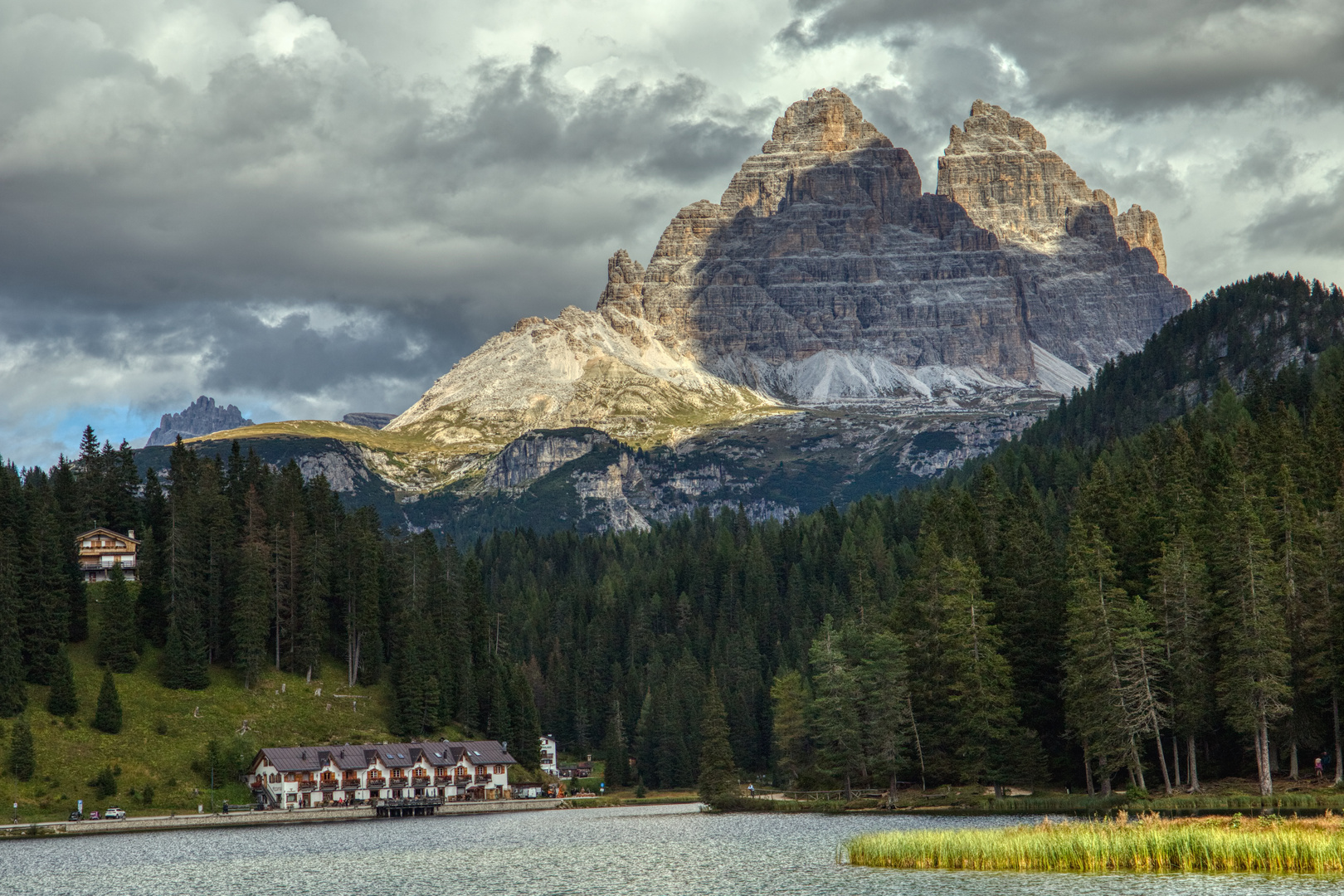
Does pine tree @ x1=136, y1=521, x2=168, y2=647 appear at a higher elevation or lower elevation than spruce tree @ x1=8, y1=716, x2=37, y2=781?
higher

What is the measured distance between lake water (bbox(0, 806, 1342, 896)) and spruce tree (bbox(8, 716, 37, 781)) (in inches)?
514

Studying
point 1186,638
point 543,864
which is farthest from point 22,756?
point 1186,638

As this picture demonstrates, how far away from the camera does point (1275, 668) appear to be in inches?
4065

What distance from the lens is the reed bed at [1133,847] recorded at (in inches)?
2709

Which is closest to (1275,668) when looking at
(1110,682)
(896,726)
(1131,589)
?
(1110,682)

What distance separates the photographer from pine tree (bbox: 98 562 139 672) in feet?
516

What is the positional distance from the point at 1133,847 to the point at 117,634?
118641 mm

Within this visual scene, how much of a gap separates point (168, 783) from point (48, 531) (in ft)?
119

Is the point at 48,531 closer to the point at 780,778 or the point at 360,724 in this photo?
the point at 360,724

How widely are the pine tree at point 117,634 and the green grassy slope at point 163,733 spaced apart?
5.38 feet

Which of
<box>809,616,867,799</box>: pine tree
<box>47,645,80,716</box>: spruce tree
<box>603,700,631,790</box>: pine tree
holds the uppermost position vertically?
<box>47,645,80,716</box>: spruce tree

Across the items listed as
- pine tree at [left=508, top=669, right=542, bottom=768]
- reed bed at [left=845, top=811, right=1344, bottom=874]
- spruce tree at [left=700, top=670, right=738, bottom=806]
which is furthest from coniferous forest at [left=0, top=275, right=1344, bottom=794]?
reed bed at [left=845, top=811, right=1344, bottom=874]

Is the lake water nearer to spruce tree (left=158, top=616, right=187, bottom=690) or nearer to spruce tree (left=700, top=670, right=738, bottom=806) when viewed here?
spruce tree (left=700, top=670, right=738, bottom=806)

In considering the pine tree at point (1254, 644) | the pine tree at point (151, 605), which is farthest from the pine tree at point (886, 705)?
the pine tree at point (151, 605)
